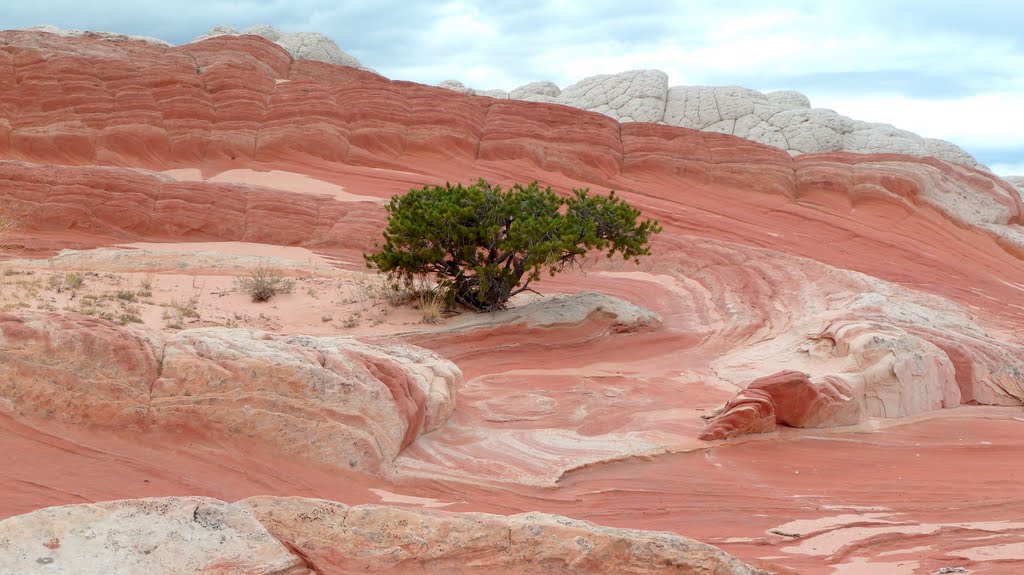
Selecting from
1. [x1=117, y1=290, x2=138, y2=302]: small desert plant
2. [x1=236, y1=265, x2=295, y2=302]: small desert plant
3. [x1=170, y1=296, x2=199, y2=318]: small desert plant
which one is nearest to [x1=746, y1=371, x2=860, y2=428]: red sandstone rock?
[x1=170, y1=296, x2=199, y2=318]: small desert plant

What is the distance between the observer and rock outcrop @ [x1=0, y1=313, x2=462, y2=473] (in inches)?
263

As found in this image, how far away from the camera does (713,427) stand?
985 cm

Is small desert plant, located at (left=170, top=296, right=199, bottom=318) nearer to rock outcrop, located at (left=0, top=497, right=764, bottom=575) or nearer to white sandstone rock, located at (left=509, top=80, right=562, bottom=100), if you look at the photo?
rock outcrop, located at (left=0, top=497, right=764, bottom=575)

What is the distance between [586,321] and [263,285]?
205 inches

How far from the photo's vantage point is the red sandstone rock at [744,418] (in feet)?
32.2

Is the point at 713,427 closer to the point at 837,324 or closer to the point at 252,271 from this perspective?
the point at 837,324

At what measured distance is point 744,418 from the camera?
9922 millimetres

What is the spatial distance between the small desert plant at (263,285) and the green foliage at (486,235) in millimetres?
1511

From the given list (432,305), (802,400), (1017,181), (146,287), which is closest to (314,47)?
(146,287)

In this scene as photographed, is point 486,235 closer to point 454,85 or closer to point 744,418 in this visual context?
point 744,418

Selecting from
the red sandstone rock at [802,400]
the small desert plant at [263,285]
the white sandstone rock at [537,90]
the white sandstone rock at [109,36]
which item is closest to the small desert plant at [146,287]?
the small desert plant at [263,285]

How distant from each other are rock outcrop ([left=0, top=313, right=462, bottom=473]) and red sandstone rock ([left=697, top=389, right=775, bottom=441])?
130 inches

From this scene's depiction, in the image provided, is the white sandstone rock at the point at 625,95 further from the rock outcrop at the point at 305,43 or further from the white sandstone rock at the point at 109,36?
the white sandstone rock at the point at 109,36

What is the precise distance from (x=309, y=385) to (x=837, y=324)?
26.4ft
